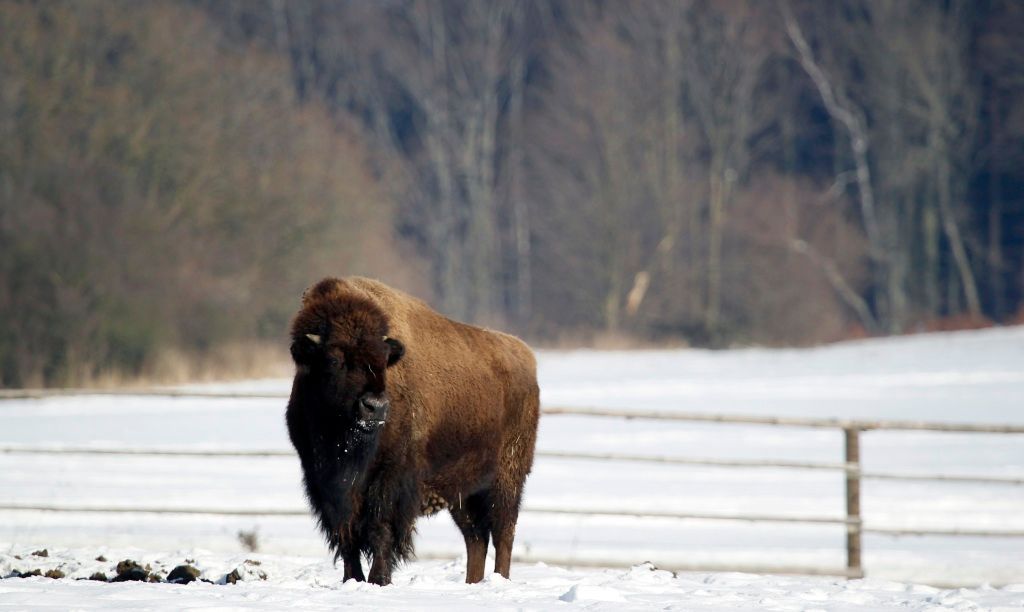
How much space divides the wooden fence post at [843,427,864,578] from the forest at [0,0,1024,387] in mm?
20534

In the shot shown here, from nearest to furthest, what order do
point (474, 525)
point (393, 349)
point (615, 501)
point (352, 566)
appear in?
point (393, 349) → point (352, 566) → point (474, 525) → point (615, 501)

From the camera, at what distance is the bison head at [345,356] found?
6.78m

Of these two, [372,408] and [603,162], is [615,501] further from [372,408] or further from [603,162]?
[603,162]

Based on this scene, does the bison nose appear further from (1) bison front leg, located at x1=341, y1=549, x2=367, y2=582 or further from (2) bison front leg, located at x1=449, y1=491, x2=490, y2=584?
(2) bison front leg, located at x1=449, y1=491, x2=490, y2=584

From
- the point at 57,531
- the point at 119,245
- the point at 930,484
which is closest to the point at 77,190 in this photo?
the point at 119,245

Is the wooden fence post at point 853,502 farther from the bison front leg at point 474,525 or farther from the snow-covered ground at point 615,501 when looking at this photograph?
the bison front leg at point 474,525

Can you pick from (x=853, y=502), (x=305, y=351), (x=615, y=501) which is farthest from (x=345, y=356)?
(x=615, y=501)

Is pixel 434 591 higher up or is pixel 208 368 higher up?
pixel 208 368

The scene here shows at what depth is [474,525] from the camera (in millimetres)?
8188

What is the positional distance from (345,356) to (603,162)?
4232 cm

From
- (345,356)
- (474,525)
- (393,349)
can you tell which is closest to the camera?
(345,356)

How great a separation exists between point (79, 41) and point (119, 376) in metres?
7.03

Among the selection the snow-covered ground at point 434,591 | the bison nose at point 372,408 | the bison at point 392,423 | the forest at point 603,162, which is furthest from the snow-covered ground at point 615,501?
the forest at point 603,162

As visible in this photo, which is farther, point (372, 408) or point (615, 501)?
point (615, 501)
